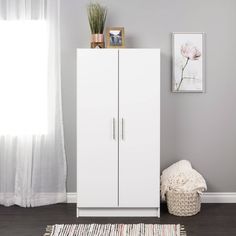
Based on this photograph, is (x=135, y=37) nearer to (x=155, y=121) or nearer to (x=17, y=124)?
(x=155, y=121)

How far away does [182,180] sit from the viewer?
3869mm

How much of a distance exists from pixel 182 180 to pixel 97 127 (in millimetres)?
974

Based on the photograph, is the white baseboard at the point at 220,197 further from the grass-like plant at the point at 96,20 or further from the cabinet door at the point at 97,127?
the grass-like plant at the point at 96,20

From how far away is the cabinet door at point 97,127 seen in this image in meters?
3.69

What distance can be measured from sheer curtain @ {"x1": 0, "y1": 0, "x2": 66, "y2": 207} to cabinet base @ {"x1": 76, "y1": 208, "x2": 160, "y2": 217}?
61cm

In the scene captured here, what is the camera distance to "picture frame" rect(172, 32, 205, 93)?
13.7 ft

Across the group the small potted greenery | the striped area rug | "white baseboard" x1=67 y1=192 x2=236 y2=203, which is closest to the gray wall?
"white baseboard" x1=67 y1=192 x2=236 y2=203

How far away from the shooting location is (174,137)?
4.26 metres

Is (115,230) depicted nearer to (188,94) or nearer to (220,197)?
(220,197)

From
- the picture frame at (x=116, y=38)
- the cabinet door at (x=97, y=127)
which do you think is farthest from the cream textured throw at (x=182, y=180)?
the picture frame at (x=116, y=38)

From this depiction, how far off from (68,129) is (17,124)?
53 cm

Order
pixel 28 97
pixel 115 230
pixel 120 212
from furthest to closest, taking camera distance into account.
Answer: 1. pixel 28 97
2. pixel 120 212
3. pixel 115 230

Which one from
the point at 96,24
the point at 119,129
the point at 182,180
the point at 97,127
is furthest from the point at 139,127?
the point at 96,24

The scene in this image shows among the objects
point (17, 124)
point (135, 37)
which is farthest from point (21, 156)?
point (135, 37)
